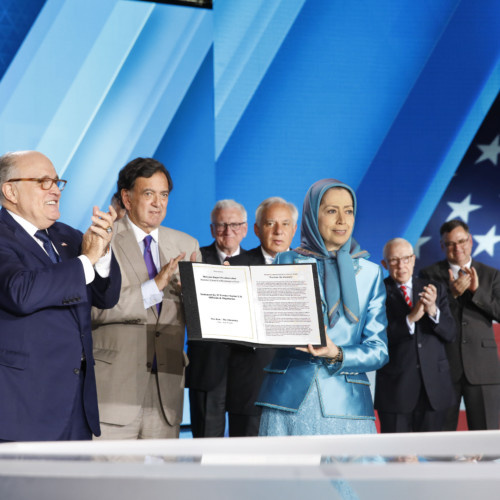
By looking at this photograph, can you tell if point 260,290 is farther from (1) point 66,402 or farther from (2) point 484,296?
(2) point 484,296

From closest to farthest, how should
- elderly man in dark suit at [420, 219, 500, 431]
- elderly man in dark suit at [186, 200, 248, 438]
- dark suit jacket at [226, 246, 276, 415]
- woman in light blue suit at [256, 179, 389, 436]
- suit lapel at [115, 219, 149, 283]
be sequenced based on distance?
woman in light blue suit at [256, 179, 389, 436]
suit lapel at [115, 219, 149, 283]
dark suit jacket at [226, 246, 276, 415]
elderly man in dark suit at [186, 200, 248, 438]
elderly man in dark suit at [420, 219, 500, 431]

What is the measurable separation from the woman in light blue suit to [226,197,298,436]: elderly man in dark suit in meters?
1.10

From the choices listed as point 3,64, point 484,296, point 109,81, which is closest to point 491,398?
point 484,296

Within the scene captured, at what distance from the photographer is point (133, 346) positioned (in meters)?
2.94

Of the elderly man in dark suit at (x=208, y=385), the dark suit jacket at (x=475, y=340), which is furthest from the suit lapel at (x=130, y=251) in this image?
the dark suit jacket at (x=475, y=340)

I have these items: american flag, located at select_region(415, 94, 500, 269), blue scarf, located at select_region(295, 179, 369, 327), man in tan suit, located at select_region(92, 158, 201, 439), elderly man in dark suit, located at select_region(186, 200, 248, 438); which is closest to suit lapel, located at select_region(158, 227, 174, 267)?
man in tan suit, located at select_region(92, 158, 201, 439)

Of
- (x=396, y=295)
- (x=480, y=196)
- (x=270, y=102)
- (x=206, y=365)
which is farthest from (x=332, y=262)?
(x=480, y=196)

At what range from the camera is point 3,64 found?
4953 millimetres

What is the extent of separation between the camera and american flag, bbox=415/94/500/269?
225 inches

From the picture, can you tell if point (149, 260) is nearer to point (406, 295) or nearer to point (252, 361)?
point (252, 361)

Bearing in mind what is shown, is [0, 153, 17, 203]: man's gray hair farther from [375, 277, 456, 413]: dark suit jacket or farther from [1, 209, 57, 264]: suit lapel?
[375, 277, 456, 413]: dark suit jacket

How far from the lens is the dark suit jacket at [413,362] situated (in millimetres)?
3957

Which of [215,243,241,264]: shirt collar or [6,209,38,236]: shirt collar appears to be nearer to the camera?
[6,209,38,236]: shirt collar

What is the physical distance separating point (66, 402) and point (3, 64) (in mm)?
3410
